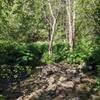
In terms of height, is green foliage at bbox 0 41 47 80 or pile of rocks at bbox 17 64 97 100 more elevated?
green foliage at bbox 0 41 47 80

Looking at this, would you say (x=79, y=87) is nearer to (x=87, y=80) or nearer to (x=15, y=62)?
(x=87, y=80)

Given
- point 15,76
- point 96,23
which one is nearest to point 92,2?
point 96,23

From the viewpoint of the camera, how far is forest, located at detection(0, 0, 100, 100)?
517 inches

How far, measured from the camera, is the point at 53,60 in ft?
64.5

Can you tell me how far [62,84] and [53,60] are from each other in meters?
5.92

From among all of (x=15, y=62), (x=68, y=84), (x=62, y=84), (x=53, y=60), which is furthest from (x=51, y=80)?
(x=15, y=62)

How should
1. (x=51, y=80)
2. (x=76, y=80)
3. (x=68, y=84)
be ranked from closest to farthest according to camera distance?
1. (x=68, y=84)
2. (x=76, y=80)
3. (x=51, y=80)

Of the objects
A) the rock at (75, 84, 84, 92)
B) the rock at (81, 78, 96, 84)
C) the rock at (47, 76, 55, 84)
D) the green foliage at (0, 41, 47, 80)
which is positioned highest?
the green foliage at (0, 41, 47, 80)

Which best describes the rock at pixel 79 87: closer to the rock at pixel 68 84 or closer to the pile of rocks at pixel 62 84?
the pile of rocks at pixel 62 84

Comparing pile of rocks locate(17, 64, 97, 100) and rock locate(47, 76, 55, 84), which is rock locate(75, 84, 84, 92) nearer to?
pile of rocks locate(17, 64, 97, 100)

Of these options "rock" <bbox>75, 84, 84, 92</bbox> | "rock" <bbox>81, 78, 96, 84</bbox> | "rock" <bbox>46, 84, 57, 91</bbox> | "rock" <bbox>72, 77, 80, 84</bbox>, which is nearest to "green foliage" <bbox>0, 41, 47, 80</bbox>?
"rock" <bbox>46, 84, 57, 91</bbox>

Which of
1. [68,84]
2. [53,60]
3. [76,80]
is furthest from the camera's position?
[53,60]

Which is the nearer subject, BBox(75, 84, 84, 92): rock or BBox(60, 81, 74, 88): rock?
BBox(75, 84, 84, 92): rock

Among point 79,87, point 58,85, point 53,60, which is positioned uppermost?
point 53,60
